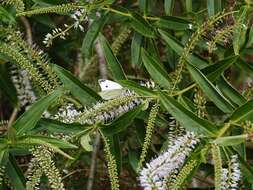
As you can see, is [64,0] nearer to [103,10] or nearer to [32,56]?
[103,10]

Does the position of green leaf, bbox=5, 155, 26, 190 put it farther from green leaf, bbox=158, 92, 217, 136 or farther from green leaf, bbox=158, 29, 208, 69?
green leaf, bbox=158, 29, 208, 69

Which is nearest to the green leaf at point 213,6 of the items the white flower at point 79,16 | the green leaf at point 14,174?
the white flower at point 79,16

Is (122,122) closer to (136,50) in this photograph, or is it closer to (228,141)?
(228,141)

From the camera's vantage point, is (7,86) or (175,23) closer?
(175,23)

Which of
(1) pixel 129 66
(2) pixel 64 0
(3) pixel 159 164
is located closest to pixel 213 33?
(2) pixel 64 0

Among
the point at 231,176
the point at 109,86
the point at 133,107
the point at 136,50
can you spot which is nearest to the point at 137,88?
the point at 133,107
